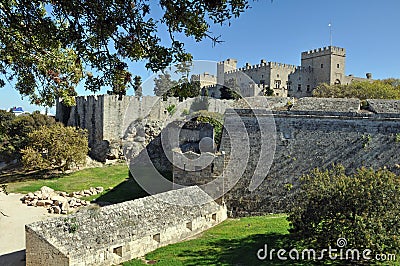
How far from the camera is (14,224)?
1678 centimetres

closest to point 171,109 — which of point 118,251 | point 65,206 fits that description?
point 65,206

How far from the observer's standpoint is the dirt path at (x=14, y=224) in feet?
41.3

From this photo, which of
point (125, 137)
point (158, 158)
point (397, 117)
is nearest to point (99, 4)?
point (397, 117)

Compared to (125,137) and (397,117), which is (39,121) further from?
(397,117)

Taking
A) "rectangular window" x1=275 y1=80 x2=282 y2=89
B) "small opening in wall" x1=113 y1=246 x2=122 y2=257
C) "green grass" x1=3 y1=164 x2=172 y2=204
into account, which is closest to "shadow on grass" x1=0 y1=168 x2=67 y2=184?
"green grass" x1=3 y1=164 x2=172 y2=204

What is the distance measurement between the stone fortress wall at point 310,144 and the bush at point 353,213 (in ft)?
12.7

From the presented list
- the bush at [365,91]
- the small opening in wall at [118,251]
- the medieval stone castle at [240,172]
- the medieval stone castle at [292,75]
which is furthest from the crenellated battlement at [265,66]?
the small opening in wall at [118,251]

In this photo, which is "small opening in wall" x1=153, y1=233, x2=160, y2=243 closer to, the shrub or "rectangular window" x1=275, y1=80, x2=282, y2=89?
the shrub

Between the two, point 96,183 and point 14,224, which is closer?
point 14,224

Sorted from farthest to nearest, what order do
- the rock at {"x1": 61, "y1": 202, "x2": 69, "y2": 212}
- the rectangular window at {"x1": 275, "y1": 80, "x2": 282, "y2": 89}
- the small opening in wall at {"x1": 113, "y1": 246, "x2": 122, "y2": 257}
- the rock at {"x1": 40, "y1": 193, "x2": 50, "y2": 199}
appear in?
1. the rectangular window at {"x1": 275, "y1": 80, "x2": 282, "y2": 89}
2. the rock at {"x1": 40, "y1": 193, "x2": 50, "y2": 199}
3. the rock at {"x1": 61, "y1": 202, "x2": 69, "y2": 212}
4. the small opening in wall at {"x1": 113, "y1": 246, "x2": 122, "y2": 257}

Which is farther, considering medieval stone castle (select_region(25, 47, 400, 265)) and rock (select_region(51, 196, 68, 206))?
rock (select_region(51, 196, 68, 206))

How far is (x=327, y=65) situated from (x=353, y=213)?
41.0 meters

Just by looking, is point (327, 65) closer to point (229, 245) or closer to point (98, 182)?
point (98, 182)

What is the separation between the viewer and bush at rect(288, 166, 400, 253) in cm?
827
